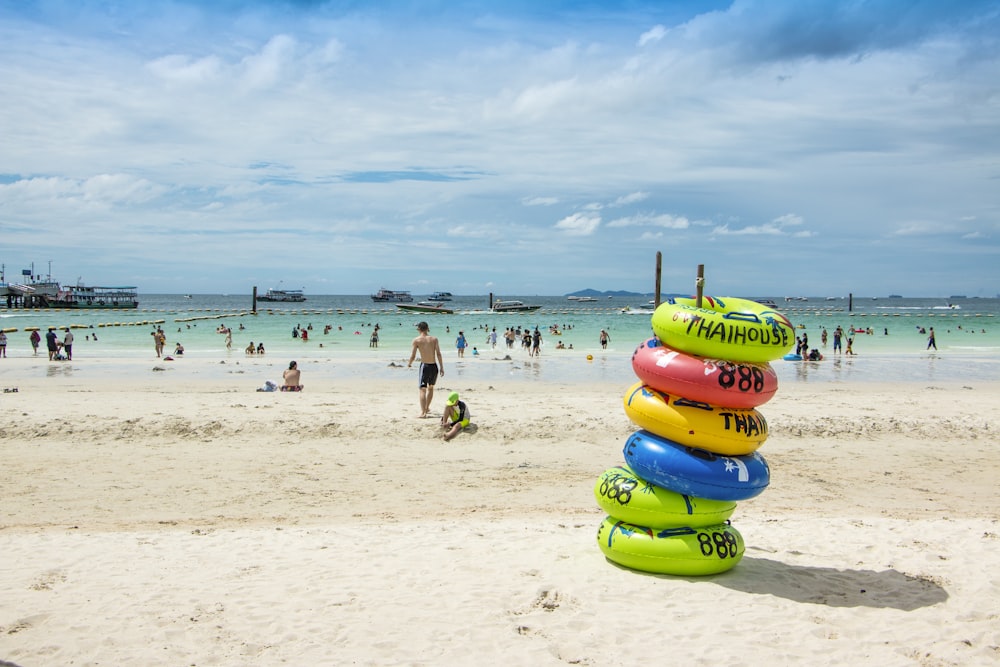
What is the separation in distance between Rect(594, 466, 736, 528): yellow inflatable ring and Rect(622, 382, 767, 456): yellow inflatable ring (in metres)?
0.45

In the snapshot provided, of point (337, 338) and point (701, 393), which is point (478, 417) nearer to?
point (701, 393)

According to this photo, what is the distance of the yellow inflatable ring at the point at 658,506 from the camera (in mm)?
6035

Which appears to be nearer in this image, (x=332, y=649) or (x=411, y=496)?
(x=332, y=649)

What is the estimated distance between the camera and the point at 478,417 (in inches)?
533

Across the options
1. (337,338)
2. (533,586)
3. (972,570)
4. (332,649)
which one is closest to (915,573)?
(972,570)

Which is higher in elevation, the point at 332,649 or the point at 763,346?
the point at 763,346

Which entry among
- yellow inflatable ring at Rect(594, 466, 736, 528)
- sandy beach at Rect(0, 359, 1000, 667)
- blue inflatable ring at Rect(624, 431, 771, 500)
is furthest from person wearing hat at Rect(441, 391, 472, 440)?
blue inflatable ring at Rect(624, 431, 771, 500)

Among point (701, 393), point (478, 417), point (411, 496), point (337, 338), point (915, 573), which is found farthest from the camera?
point (337, 338)

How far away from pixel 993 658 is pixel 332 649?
429 centimetres

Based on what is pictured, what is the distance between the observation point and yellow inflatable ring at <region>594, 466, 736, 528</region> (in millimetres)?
6035

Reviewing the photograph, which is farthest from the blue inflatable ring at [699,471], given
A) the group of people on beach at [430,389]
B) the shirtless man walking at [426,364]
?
the shirtless man walking at [426,364]

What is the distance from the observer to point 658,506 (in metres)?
6.06

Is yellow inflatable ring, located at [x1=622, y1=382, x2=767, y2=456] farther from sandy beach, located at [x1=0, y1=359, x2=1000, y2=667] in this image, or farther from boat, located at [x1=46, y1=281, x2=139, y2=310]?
boat, located at [x1=46, y1=281, x2=139, y2=310]

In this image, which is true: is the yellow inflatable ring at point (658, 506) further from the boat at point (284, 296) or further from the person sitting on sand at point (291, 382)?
the boat at point (284, 296)
